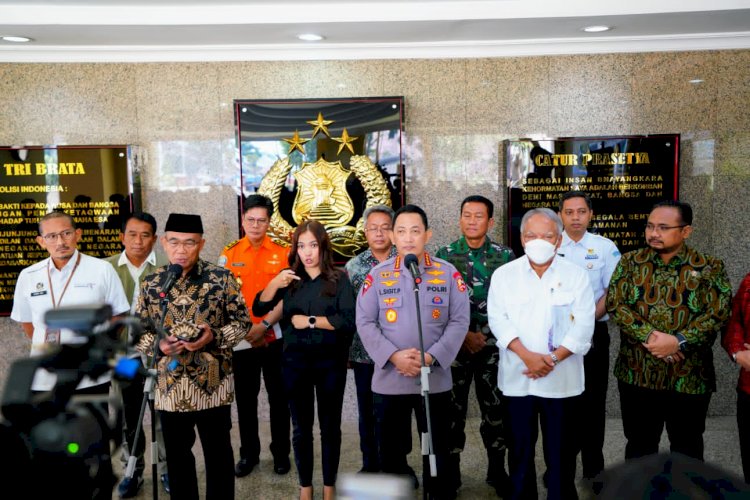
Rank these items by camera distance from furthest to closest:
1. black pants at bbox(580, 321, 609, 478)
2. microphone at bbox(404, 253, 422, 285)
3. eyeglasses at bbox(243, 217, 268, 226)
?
1. eyeglasses at bbox(243, 217, 268, 226)
2. black pants at bbox(580, 321, 609, 478)
3. microphone at bbox(404, 253, 422, 285)

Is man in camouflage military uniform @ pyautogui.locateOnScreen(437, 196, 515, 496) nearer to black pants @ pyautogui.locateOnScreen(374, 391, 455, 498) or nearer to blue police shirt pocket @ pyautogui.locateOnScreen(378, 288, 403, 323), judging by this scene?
black pants @ pyautogui.locateOnScreen(374, 391, 455, 498)

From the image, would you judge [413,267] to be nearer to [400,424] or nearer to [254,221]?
[400,424]

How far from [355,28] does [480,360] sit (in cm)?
235

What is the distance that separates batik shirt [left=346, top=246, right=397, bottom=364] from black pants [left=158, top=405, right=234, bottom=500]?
2.88 feet

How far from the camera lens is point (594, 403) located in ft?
12.3

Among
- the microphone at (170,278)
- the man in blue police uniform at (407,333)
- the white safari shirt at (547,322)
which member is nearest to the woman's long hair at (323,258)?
the man in blue police uniform at (407,333)

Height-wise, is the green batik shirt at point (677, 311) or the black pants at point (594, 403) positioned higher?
the green batik shirt at point (677, 311)

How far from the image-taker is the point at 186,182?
4.75m

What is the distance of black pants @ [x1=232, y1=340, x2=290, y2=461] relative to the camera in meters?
3.89

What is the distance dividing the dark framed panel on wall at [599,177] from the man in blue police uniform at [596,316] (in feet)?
2.43

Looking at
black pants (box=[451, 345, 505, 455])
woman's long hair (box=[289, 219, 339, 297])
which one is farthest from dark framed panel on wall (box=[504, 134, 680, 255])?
woman's long hair (box=[289, 219, 339, 297])

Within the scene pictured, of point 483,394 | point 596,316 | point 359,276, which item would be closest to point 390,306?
point 359,276

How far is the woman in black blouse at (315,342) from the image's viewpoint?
324 cm

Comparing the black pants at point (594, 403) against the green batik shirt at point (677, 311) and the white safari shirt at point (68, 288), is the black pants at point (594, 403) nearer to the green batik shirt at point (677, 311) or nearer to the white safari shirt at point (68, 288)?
the green batik shirt at point (677, 311)
